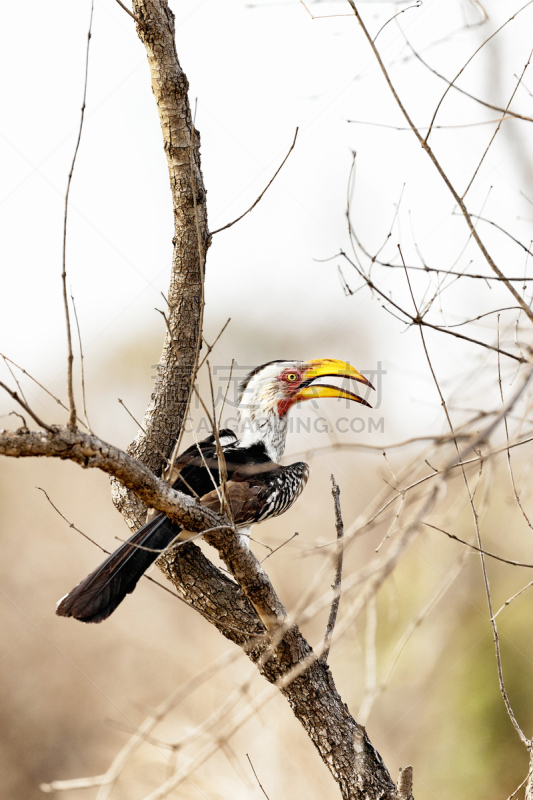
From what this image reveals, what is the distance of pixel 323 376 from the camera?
3902 mm

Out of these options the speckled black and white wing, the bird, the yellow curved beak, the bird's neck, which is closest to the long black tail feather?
the bird

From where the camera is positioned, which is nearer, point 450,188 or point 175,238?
point 450,188

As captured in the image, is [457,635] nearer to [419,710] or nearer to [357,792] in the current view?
[419,710]

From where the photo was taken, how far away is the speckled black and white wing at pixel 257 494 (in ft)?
9.65

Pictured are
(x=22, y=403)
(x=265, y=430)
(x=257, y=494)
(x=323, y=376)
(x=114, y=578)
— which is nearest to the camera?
(x=22, y=403)

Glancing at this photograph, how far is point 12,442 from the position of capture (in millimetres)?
1588

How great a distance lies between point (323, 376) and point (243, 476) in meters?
1.11

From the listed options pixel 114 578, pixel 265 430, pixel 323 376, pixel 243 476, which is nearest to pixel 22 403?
pixel 114 578

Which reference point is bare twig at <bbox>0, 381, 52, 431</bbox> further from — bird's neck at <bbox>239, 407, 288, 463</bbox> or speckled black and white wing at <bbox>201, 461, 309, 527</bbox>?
bird's neck at <bbox>239, 407, 288, 463</bbox>

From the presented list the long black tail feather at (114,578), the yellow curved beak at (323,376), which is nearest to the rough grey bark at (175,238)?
the long black tail feather at (114,578)

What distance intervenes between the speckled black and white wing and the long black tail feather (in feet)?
1.03

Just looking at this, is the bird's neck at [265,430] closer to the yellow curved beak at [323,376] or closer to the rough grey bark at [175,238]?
the yellow curved beak at [323,376]

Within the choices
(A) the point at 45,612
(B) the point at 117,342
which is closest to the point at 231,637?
(A) the point at 45,612

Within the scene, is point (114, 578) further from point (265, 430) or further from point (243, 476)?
point (265, 430)
